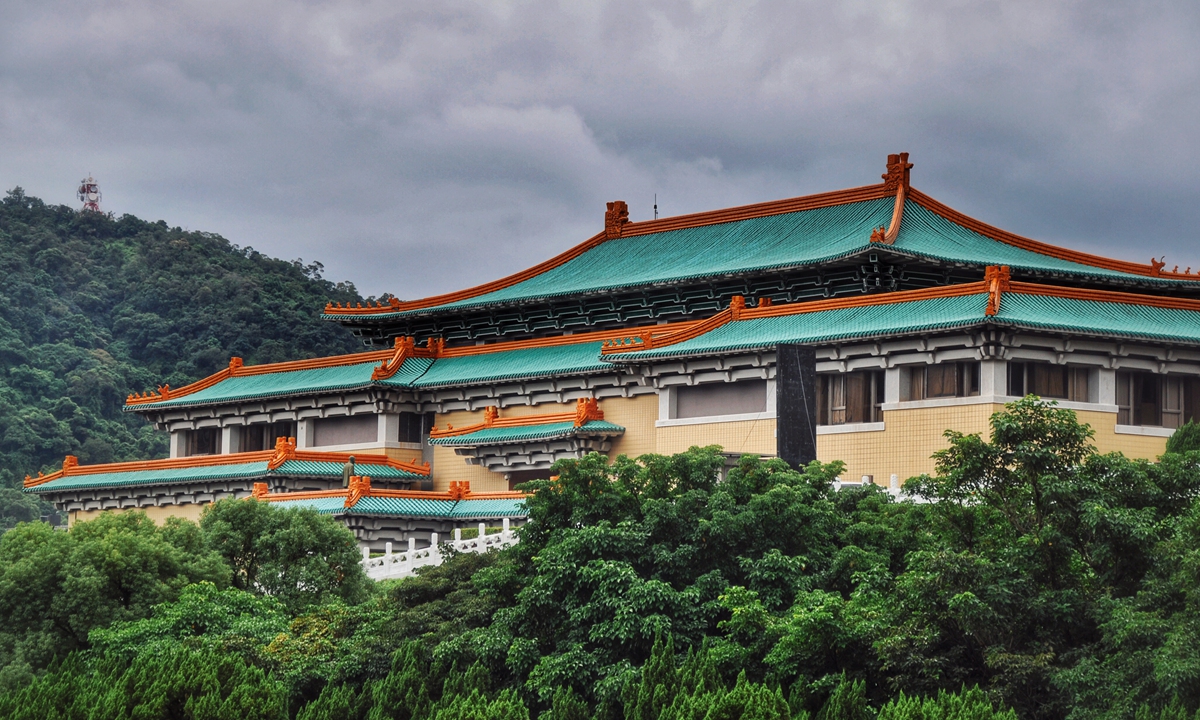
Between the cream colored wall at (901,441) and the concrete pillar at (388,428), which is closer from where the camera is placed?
the cream colored wall at (901,441)

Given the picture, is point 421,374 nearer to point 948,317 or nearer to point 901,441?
→ point 901,441

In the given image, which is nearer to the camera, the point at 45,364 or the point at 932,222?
the point at 932,222

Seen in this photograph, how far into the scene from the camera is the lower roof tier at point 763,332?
33438mm

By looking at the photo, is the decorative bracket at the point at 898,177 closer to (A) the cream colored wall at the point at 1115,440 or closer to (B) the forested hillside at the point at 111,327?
(A) the cream colored wall at the point at 1115,440

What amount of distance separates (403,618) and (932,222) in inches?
854

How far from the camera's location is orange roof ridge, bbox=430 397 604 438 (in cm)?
4005

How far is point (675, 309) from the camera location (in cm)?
4209

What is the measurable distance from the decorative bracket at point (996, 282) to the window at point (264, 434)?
2258cm

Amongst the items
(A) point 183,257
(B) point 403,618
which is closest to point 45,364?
(A) point 183,257

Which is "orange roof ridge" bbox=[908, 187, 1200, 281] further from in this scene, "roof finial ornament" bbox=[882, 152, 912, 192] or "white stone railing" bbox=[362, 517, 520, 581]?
"white stone railing" bbox=[362, 517, 520, 581]

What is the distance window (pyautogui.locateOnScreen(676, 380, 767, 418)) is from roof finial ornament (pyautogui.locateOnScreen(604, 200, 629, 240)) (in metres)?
12.1

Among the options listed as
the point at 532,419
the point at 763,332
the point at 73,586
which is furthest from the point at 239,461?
the point at 73,586

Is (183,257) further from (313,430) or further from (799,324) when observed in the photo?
(799,324)

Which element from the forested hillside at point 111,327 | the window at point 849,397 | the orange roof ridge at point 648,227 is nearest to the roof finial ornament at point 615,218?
the orange roof ridge at point 648,227
